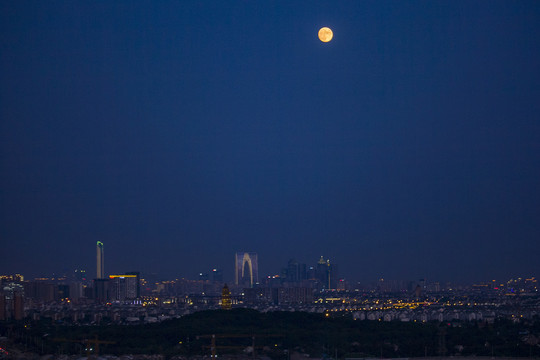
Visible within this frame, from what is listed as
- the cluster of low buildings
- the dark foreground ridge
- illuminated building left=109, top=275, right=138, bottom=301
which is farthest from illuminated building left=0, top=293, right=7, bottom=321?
illuminated building left=109, top=275, right=138, bottom=301

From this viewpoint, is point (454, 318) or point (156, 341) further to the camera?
point (454, 318)

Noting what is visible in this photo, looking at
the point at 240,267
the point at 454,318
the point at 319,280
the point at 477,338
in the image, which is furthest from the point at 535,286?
the point at 477,338

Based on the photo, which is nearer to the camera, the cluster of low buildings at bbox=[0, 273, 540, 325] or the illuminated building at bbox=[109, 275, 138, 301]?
the cluster of low buildings at bbox=[0, 273, 540, 325]

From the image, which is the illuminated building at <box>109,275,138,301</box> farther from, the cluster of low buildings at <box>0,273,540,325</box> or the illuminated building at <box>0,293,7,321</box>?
the illuminated building at <box>0,293,7,321</box>

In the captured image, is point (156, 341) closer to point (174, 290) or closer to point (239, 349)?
point (239, 349)

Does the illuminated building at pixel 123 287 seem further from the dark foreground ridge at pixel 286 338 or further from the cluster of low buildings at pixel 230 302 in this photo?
the dark foreground ridge at pixel 286 338

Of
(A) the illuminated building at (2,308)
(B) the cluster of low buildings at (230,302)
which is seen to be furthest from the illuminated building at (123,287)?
(A) the illuminated building at (2,308)

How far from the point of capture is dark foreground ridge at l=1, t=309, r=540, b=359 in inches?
1314

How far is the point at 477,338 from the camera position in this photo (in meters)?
36.6

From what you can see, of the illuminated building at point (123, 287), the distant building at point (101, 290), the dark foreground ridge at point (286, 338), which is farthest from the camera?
the illuminated building at point (123, 287)

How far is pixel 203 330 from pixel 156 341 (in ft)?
12.0

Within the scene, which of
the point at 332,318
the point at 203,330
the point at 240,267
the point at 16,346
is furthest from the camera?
the point at 240,267

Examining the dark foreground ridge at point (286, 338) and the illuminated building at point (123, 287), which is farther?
the illuminated building at point (123, 287)

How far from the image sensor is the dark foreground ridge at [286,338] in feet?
109
